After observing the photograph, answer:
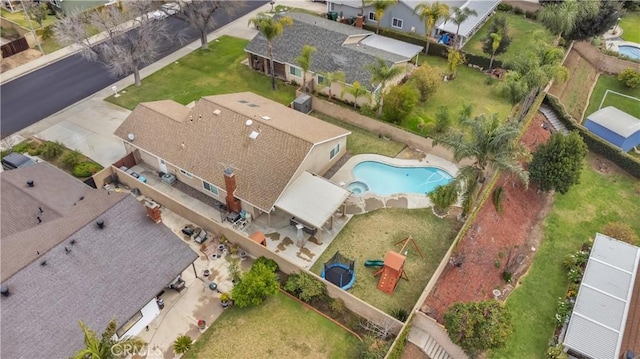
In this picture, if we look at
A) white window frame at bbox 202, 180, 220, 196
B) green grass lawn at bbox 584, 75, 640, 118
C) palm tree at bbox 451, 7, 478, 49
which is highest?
palm tree at bbox 451, 7, 478, 49

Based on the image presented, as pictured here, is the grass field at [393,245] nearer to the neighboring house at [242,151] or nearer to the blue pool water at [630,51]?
the neighboring house at [242,151]

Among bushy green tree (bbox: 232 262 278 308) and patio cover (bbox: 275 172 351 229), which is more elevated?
patio cover (bbox: 275 172 351 229)

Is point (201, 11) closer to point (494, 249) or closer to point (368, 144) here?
point (368, 144)

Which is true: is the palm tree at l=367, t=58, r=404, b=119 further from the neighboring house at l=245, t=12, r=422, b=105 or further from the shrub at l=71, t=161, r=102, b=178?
the shrub at l=71, t=161, r=102, b=178

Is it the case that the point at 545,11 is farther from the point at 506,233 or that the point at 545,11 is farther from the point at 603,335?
the point at 603,335

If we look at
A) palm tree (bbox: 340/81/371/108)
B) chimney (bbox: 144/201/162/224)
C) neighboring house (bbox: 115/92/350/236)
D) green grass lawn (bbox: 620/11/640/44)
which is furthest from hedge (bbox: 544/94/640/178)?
chimney (bbox: 144/201/162/224)

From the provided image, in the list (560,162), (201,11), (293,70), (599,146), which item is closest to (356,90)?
(293,70)
